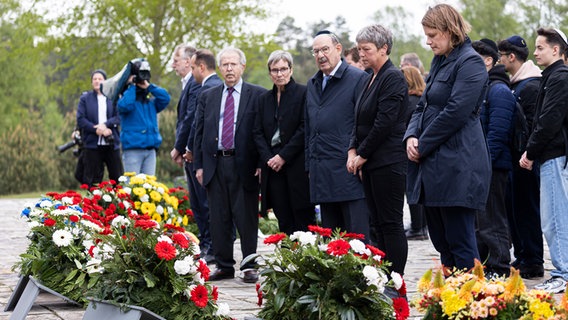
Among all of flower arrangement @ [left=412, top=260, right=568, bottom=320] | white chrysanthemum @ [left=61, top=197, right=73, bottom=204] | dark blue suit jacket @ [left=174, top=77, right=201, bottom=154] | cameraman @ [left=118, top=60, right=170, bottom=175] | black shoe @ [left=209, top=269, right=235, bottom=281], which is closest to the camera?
flower arrangement @ [left=412, top=260, right=568, bottom=320]

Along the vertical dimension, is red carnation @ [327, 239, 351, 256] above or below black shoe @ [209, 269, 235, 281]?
above

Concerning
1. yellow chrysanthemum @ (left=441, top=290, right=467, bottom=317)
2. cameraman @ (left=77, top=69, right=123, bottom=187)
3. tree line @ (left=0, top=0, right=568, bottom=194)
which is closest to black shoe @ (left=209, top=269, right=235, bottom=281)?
yellow chrysanthemum @ (left=441, top=290, right=467, bottom=317)

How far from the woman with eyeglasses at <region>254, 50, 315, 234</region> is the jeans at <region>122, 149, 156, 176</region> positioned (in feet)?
11.7

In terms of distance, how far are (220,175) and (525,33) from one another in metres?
40.2

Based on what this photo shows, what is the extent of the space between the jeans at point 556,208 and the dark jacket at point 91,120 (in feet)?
23.7

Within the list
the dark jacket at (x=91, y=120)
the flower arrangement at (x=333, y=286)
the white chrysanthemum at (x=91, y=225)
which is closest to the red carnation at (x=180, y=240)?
the flower arrangement at (x=333, y=286)

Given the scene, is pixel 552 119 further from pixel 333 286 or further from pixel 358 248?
pixel 333 286

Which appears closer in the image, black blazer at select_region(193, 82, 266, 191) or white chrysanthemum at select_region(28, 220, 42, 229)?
white chrysanthemum at select_region(28, 220, 42, 229)

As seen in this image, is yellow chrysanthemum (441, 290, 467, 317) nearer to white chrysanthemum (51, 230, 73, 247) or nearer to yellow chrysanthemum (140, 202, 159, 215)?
white chrysanthemum (51, 230, 73, 247)

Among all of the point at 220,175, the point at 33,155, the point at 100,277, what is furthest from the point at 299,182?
the point at 33,155

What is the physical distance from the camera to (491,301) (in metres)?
3.86

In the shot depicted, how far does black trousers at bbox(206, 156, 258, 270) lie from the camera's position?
7.98 meters

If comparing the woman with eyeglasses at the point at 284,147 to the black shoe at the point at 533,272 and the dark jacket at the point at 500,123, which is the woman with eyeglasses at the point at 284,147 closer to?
the dark jacket at the point at 500,123

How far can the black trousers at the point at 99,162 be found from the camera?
501 inches
